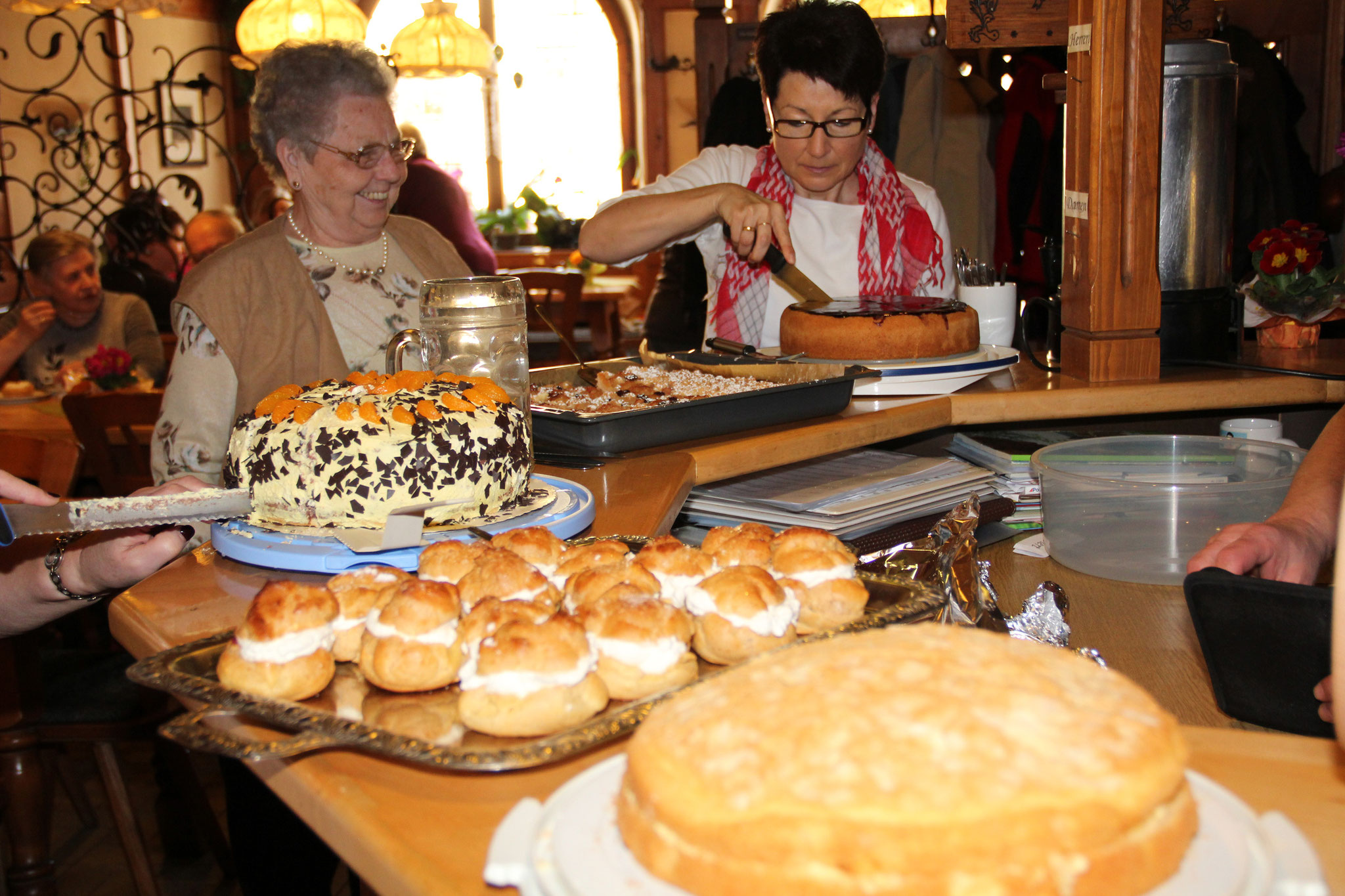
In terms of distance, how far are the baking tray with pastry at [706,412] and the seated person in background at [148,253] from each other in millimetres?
4670

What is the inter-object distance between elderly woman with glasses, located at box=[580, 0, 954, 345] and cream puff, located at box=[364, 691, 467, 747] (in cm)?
164

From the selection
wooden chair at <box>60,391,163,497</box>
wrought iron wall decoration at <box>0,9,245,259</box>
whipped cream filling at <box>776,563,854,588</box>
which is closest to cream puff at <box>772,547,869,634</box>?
whipped cream filling at <box>776,563,854,588</box>

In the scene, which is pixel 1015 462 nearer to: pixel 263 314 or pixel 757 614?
pixel 757 614

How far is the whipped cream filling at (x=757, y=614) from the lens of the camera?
32.9 inches

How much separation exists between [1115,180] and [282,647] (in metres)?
1.76

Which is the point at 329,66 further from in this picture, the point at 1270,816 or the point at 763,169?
the point at 1270,816

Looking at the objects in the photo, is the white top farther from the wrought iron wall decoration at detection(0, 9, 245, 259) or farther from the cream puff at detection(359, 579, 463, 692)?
the wrought iron wall decoration at detection(0, 9, 245, 259)

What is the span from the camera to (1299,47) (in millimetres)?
5422

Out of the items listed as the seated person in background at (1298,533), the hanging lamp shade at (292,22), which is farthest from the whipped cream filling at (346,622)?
the hanging lamp shade at (292,22)

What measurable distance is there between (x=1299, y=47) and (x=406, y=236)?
4859 mm

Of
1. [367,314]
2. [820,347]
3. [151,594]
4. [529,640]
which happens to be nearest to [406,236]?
[367,314]

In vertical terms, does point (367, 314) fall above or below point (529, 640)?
above

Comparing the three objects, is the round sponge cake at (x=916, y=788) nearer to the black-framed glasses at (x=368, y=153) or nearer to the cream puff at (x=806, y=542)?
the cream puff at (x=806, y=542)

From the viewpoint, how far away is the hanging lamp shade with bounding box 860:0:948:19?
473 centimetres
